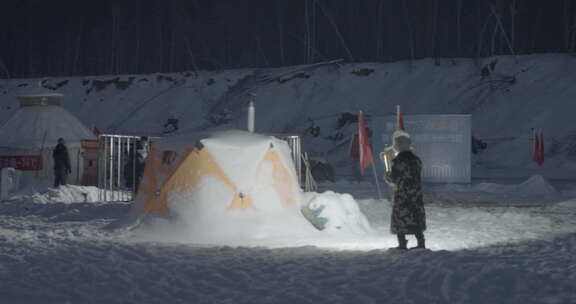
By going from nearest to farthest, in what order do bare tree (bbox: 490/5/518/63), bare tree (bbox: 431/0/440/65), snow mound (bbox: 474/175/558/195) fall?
snow mound (bbox: 474/175/558/195), bare tree (bbox: 490/5/518/63), bare tree (bbox: 431/0/440/65)

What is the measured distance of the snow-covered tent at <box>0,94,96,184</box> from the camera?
68.7ft

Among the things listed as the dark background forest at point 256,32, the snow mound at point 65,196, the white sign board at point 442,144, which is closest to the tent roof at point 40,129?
the snow mound at point 65,196

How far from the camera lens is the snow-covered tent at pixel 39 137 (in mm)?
20953

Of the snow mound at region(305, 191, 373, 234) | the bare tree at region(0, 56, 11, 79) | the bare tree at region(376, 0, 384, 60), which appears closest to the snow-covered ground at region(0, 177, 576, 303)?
the snow mound at region(305, 191, 373, 234)

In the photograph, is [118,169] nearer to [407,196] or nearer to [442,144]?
[442,144]

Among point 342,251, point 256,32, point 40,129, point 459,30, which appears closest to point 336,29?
point 256,32

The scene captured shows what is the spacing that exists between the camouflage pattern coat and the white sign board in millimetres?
8903

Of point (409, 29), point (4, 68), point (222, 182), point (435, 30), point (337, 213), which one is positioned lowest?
point (337, 213)

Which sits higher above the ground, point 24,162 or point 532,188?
point 24,162

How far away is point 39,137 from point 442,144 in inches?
445

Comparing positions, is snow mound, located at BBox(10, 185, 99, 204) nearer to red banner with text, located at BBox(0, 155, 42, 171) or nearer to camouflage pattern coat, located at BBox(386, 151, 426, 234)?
red banner with text, located at BBox(0, 155, 42, 171)

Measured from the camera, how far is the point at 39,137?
21.6m

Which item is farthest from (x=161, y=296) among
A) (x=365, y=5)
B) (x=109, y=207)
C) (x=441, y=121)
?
(x=365, y=5)

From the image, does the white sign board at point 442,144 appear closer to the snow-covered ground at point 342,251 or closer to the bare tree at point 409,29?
the snow-covered ground at point 342,251
